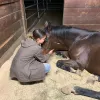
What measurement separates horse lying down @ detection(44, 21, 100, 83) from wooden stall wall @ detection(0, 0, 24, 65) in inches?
32.2

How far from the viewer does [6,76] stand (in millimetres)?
2516

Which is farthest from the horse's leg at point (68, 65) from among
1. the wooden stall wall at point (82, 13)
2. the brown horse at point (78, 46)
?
the wooden stall wall at point (82, 13)

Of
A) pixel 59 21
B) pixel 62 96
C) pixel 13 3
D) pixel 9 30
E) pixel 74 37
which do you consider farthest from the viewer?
pixel 59 21

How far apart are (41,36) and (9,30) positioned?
1.22 metres

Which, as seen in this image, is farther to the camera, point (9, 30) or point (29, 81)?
point (9, 30)

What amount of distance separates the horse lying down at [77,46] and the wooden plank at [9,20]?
0.88 m

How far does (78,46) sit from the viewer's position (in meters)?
2.71

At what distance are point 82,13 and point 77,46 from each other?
1.39 m

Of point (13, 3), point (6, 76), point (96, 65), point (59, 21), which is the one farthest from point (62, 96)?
point (59, 21)

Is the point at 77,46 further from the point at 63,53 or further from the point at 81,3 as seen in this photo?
the point at 81,3

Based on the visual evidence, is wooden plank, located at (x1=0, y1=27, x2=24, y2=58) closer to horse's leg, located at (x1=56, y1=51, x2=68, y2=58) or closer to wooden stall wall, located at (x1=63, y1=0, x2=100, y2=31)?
horse's leg, located at (x1=56, y1=51, x2=68, y2=58)

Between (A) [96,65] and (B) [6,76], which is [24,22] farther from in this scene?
(A) [96,65]

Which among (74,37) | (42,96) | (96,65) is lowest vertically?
(42,96)

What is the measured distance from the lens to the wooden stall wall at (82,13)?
3.64 meters
